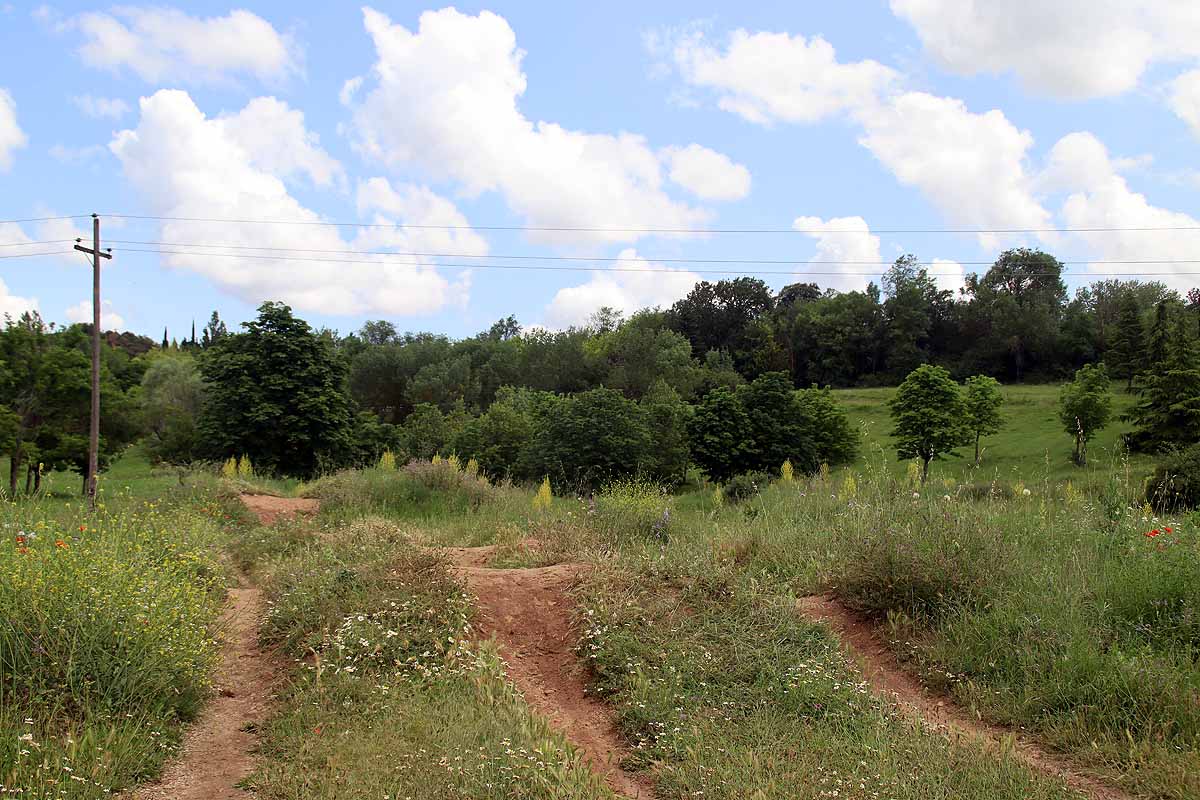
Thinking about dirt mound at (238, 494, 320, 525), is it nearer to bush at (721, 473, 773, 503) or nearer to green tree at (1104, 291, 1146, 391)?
bush at (721, 473, 773, 503)

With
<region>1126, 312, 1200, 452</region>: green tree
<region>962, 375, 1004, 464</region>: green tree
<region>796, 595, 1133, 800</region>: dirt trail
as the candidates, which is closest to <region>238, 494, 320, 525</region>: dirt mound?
<region>796, 595, 1133, 800</region>: dirt trail

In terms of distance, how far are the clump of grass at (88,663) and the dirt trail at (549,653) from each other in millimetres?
2144

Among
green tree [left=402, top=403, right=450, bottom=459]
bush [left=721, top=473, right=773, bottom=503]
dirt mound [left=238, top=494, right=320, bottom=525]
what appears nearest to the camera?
dirt mound [left=238, top=494, right=320, bottom=525]

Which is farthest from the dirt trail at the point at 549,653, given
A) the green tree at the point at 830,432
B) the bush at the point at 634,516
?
the green tree at the point at 830,432

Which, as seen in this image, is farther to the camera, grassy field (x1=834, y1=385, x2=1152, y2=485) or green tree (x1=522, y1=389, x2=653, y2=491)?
grassy field (x1=834, y1=385, x2=1152, y2=485)

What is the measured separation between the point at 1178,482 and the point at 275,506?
14.7 metres

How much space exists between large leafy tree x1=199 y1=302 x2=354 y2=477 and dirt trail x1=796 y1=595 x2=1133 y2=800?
77.3 feet

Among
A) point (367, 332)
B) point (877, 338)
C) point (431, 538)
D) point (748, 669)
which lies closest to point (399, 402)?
point (367, 332)

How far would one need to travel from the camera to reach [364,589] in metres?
6.57

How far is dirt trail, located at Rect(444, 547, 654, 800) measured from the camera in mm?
4727

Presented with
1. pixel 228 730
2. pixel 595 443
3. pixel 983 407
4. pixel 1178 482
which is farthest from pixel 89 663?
pixel 983 407

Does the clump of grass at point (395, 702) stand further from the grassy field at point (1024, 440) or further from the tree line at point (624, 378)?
the grassy field at point (1024, 440)

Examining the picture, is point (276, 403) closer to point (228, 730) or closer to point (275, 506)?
point (275, 506)

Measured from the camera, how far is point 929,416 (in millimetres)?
30953
